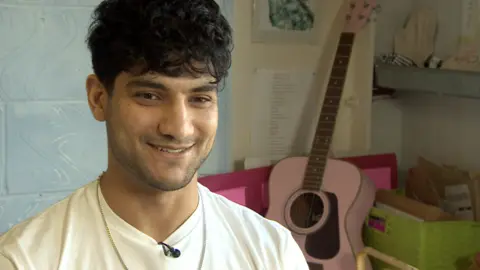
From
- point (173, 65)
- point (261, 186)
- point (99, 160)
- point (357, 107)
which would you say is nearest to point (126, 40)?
point (173, 65)

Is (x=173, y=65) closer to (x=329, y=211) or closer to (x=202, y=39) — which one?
(x=202, y=39)

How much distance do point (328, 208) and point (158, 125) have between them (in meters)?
1.23

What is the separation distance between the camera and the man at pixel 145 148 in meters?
1.08

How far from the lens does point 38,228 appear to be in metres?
1.11

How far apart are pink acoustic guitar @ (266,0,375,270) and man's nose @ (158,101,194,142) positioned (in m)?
1.18

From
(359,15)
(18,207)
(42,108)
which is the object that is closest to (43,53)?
(42,108)

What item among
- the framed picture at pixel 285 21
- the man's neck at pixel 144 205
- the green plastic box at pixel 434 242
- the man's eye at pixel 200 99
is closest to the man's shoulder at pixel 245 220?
the man's neck at pixel 144 205

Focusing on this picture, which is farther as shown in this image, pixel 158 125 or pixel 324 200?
pixel 324 200

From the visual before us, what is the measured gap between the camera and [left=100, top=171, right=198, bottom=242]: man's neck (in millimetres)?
1153

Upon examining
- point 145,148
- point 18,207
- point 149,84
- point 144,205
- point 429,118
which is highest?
point 149,84

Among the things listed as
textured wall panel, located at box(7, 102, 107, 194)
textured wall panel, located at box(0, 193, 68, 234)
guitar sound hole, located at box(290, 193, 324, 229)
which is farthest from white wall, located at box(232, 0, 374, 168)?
textured wall panel, located at box(0, 193, 68, 234)

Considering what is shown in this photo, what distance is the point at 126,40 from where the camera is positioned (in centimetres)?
108

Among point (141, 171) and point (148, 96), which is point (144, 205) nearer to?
point (141, 171)

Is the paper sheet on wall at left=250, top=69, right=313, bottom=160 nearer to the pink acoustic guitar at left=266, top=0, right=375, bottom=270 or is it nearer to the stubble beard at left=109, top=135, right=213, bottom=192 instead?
the pink acoustic guitar at left=266, top=0, right=375, bottom=270
